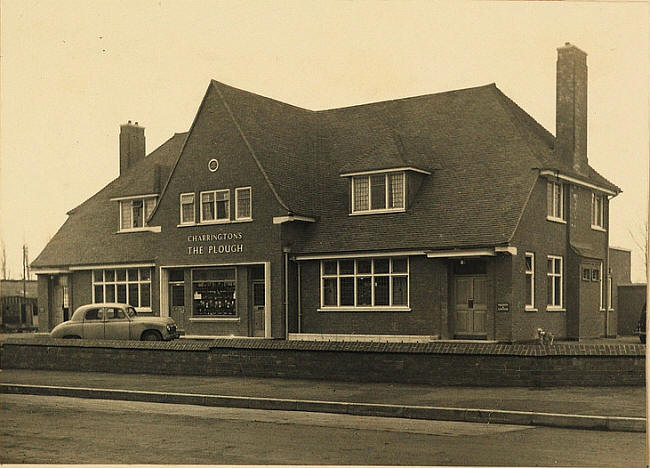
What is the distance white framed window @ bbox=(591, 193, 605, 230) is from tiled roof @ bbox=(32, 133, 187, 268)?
15.0m

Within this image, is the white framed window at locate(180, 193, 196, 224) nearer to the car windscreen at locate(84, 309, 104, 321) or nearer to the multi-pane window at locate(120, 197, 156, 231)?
the multi-pane window at locate(120, 197, 156, 231)

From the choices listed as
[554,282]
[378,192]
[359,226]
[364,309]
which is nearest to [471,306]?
[554,282]

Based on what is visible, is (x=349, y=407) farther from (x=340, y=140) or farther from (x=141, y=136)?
(x=340, y=140)

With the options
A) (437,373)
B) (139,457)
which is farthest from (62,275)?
(139,457)

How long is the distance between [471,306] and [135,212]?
40.1 feet

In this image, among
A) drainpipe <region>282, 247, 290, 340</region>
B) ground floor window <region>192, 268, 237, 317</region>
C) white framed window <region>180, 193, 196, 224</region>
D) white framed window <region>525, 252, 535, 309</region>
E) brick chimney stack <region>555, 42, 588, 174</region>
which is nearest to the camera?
white framed window <region>525, 252, 535, 309</region>

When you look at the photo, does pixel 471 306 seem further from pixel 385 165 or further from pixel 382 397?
pixel 382 397

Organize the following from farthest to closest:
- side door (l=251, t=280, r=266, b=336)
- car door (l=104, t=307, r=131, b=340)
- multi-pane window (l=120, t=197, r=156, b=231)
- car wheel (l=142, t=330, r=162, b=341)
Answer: side door (l=251, t=280, r=266, b=336) → multi-pane window (l=120, t=197, r=156, b=231) → car wheel (l=142, t=330, r=162, b=341) → car door (l=104, t=307, r=131, b=340)

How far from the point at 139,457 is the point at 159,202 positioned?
2143cm

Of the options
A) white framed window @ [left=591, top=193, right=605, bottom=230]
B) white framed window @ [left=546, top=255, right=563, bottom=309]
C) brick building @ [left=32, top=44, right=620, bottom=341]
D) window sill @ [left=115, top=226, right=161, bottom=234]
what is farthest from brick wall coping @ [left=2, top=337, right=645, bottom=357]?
white framed window @ [left=591, top=193, right=605, bottom=230]

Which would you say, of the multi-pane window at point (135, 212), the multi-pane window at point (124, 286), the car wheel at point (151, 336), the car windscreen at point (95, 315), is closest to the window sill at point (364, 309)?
the multi-pane window at point (124, 286)

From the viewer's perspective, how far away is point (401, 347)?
1934 cm

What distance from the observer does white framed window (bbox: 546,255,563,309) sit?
29.6 meters

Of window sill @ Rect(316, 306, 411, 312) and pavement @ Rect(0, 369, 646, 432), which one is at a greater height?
window sill @ Rect(316, 306, 411, 312)
